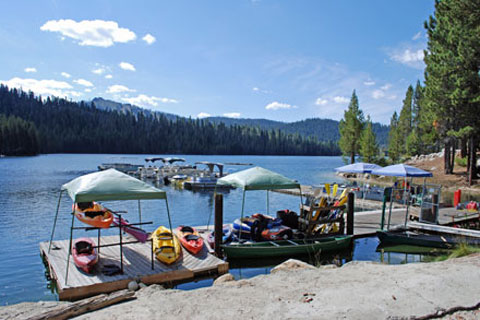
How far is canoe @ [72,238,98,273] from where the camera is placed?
944 centimetres

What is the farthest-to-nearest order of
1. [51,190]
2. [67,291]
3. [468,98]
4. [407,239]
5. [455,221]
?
[51,190] → [468,98] → [455,221] → [407,239] → [67,291]

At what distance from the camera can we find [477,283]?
21.9 ft

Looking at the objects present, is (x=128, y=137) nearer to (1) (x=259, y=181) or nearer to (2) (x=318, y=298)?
(1) (x=259, y=181)

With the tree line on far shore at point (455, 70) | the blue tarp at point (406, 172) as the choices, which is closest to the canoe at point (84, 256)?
the blue tarp at point (406, 172)

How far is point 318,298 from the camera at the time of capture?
6.14 meters

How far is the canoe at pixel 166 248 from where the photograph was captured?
1038cm

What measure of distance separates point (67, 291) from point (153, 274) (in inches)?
85.0

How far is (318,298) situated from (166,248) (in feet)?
18.9

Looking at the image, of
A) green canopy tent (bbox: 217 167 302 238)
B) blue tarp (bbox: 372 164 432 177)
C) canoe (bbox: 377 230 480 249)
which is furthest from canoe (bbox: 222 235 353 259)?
blue tarp (bbox: 372 164 432 177)

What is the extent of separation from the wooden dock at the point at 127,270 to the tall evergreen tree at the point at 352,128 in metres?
44.1

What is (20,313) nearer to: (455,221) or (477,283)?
(477,283)

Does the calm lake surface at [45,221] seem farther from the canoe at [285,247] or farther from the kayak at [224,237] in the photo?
the kayak at [224,237]

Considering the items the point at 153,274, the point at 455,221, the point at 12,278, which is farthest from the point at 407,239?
the point at 12,278

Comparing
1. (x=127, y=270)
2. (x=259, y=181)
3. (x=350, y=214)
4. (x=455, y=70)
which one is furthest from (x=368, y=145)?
(x=127, y=270)
